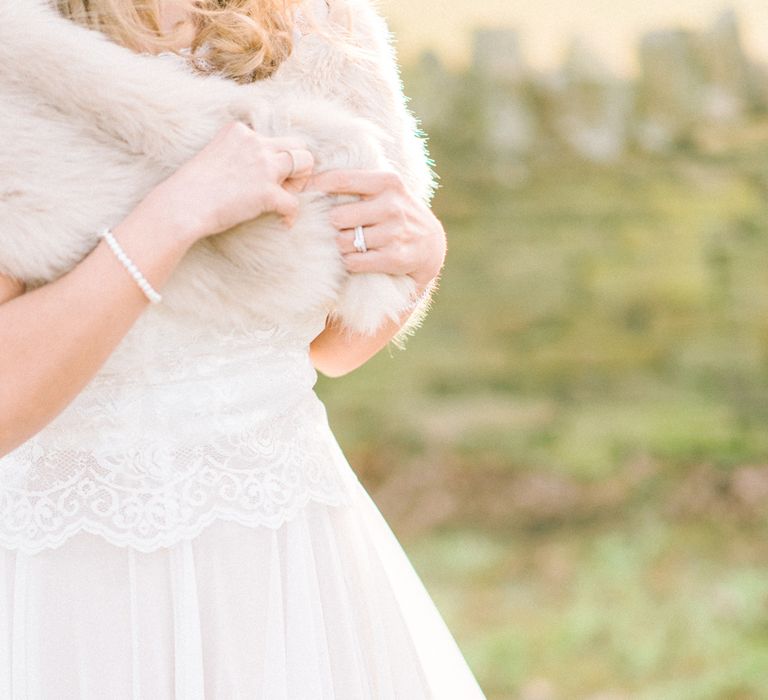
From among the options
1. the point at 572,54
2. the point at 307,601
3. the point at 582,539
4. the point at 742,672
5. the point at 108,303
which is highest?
the point at 108,303

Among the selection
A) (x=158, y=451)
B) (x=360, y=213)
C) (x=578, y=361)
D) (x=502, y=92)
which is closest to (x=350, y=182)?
(x=360, y=213)

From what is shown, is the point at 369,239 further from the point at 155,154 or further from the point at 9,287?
the point at 9,287

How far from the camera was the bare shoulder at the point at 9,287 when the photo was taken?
2.45 ft

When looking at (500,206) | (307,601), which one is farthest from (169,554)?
(500,206)

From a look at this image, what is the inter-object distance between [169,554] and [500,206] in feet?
12.0

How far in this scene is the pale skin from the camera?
2.39 ft

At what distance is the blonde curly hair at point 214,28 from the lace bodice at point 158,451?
0.25 metres

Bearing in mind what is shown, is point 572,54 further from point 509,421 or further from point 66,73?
point 66,73

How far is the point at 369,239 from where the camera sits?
86 cm

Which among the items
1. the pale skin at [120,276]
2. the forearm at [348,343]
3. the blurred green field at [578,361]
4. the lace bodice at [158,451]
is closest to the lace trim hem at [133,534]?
the lace bodice at [158,451]

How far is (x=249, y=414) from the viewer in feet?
2.86

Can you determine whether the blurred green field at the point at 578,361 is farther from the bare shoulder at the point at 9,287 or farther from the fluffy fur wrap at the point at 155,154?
the bare shoulder at the point at 9,287

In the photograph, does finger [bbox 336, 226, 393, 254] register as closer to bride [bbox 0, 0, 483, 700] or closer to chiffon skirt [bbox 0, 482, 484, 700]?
bride [bbox 0, 0, 483, 700]

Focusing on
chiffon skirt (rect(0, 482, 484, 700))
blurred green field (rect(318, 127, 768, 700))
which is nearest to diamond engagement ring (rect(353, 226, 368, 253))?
chiffon skirt (rect(0, 482, 484, 700))
